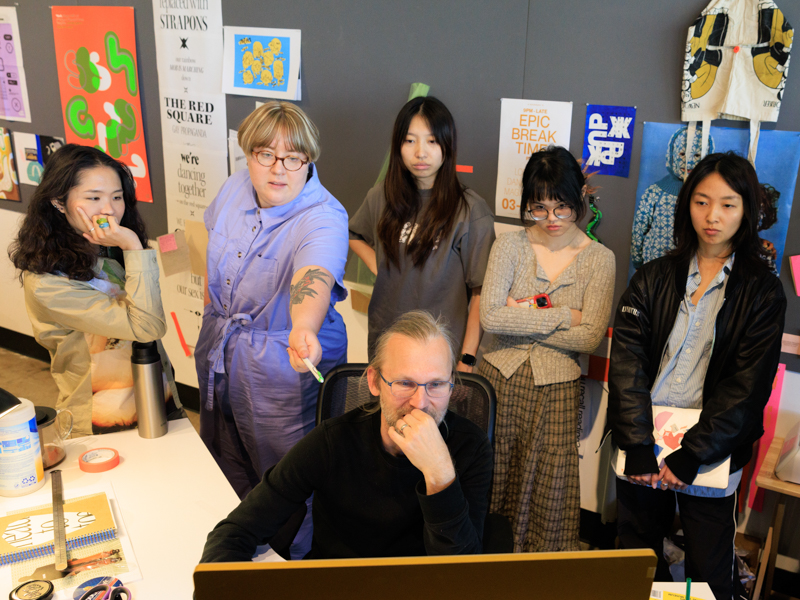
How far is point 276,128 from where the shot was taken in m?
1.82

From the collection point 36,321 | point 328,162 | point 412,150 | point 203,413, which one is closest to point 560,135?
point 412,150

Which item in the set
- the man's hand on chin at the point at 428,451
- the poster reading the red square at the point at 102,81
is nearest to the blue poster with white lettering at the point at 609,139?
the man's hand on chin at the point at 428,451

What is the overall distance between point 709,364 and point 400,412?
1095 mm

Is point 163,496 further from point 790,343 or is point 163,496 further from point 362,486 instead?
point 790,343

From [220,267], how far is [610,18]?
1.59 meters

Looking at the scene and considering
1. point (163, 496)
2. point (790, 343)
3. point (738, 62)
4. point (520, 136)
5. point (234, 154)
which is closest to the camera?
point (163, 496)

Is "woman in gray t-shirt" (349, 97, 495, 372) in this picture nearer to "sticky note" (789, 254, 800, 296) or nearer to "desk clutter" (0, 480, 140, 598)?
"sticky note" (789, 254, 800, 296)

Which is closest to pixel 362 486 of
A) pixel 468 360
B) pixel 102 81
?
pixel 468 360

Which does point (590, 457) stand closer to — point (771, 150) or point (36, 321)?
point (771, 150)

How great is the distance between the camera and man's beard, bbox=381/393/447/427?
1390 millimetres

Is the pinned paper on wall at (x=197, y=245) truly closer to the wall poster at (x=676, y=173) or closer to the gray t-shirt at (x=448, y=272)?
the gray t-shirt at (x=448, y=272)

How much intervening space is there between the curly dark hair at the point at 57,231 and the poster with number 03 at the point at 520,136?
4.78 feet

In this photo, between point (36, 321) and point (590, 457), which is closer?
point (36, 321)

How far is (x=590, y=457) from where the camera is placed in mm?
2666
